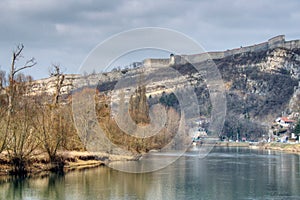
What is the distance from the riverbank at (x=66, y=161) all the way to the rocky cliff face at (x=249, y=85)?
223ft

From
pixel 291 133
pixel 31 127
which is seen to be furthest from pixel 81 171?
pixel 291 133

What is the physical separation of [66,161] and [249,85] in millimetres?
132608

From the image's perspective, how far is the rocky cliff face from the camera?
130 metres

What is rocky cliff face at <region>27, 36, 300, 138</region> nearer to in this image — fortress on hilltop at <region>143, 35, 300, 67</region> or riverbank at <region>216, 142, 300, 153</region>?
fortress on hilltop at <region>143, 35, 300, 67</region>

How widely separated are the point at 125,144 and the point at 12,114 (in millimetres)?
19920

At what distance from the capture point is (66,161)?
37438 mm

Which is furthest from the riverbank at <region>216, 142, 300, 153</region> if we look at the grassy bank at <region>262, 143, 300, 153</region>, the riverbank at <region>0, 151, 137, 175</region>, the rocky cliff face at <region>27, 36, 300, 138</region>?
the riverbank at <region>0, 151, 137, 175</region>

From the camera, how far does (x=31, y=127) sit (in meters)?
33.5

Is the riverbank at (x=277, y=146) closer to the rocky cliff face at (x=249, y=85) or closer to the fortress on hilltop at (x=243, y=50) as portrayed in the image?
the rocky cliff face at (x=249, y=85)

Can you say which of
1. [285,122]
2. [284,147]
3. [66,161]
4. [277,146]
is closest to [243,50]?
[285,122]

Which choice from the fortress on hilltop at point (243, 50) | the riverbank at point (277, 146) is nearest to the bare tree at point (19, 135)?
the riverbank at point (277, 146)

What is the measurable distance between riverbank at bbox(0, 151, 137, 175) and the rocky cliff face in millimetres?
68070

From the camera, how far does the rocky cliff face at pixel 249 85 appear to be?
13000 cm

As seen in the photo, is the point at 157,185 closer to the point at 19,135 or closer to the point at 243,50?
the point at 19,135
